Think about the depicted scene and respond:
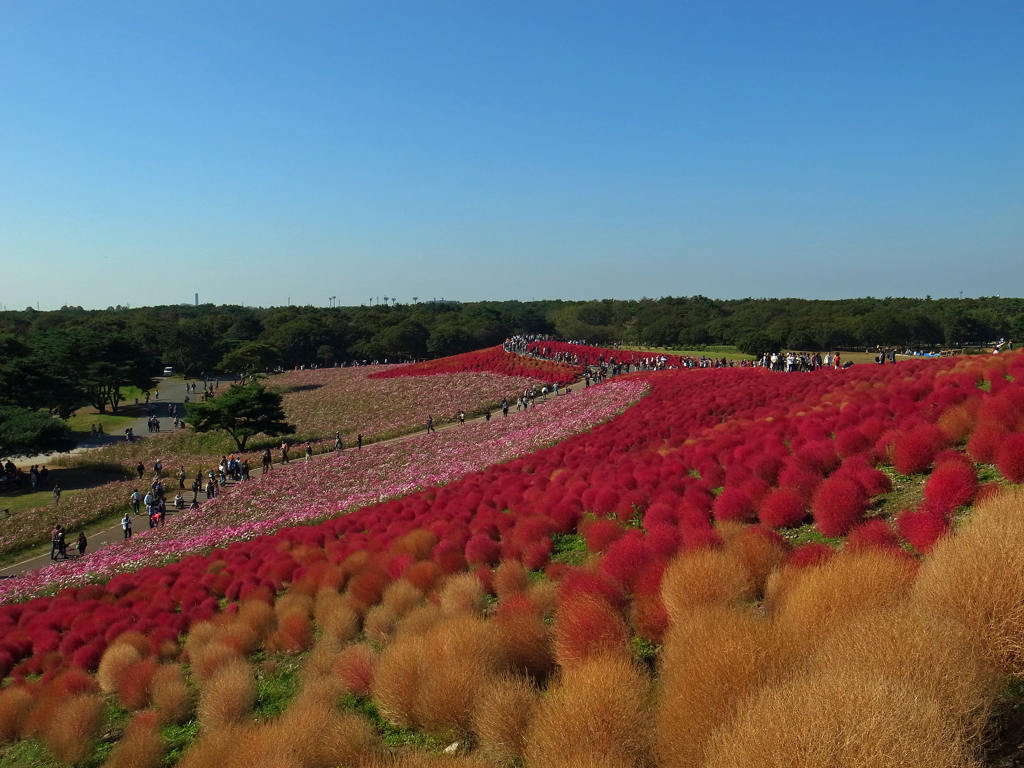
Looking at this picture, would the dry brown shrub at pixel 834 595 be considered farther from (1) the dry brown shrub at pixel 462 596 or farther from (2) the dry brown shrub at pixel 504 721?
(1) the dry brown shrub at pixel 462 596

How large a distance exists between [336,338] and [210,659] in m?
95.4

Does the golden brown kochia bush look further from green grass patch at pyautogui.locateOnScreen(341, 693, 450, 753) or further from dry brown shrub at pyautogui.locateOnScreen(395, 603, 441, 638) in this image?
green grass patch at pyautogui.locateOnScreen(341, 693, 450, 753)

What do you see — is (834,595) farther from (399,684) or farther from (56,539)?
(56,539)

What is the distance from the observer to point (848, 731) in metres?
3.30

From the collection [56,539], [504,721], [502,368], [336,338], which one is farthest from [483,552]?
[336,338]

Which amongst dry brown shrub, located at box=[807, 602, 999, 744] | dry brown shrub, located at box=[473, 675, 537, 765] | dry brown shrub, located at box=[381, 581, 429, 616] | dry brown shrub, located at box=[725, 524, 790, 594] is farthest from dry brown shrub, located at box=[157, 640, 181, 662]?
dry brown shrub, located at box=[807, 602, 999, 744]

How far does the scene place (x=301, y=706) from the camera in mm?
6730

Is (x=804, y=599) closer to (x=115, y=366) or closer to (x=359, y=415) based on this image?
(x=359, y=415)

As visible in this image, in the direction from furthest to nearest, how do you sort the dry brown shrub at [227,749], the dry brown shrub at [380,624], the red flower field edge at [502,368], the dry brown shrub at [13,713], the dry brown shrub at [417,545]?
1. the red flower field edge at [502,368]
2. the dry brown shrub at [417,545]
3. the dry brown shrub at [13,713]
4. the dry brown shrub at [380,624]
5. the dry brown shrub at [227,749]

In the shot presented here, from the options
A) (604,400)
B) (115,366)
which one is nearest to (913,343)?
(604,400)

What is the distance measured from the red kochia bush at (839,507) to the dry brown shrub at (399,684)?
5898 millimetres

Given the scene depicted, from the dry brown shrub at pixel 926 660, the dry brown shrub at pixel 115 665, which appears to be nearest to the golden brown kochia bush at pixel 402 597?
the dry brown shrub at pixel 115 665

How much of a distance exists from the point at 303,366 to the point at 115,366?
3570cm

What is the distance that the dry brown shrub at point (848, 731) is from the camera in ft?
10.6
